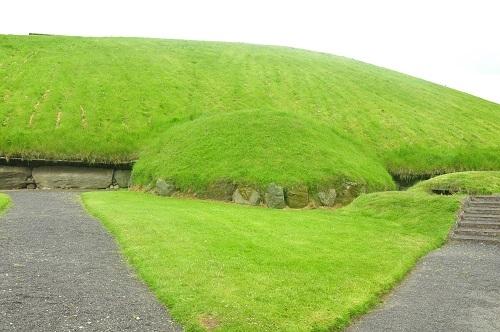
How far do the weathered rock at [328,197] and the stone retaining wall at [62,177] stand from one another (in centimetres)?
1745

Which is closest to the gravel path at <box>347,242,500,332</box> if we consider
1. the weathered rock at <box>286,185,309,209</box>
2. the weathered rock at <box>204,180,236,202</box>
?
the weathered rock at <box>286,185,309,209</box>

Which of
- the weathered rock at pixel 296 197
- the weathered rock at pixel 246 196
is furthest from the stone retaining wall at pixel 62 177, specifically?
the weathered rock at pixel 296 197

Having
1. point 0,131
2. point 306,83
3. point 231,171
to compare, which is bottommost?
point 0,131

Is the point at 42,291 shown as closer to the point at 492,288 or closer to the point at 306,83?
the point at 492,288

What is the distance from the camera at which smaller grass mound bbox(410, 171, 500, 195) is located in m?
30.5

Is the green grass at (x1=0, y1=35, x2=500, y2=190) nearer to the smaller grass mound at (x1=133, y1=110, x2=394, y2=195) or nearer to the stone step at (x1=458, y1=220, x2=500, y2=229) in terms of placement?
the smaller grass mound at (x1=133, y1=110, x2=394, y2=195)

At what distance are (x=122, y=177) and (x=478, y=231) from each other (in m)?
29.6

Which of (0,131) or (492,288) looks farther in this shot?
(0,131)

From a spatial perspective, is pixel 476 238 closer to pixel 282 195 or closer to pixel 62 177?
A: pixel 282 195

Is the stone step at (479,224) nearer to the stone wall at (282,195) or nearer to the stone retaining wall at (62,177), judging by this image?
the stone wall at (282,195)

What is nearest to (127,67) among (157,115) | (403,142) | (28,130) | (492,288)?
(157,115)

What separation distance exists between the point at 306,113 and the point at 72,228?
1546 inches

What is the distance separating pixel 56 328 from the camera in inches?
408

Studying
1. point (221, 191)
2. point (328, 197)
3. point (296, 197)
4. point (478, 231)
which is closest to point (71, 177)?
point (221, 191)
